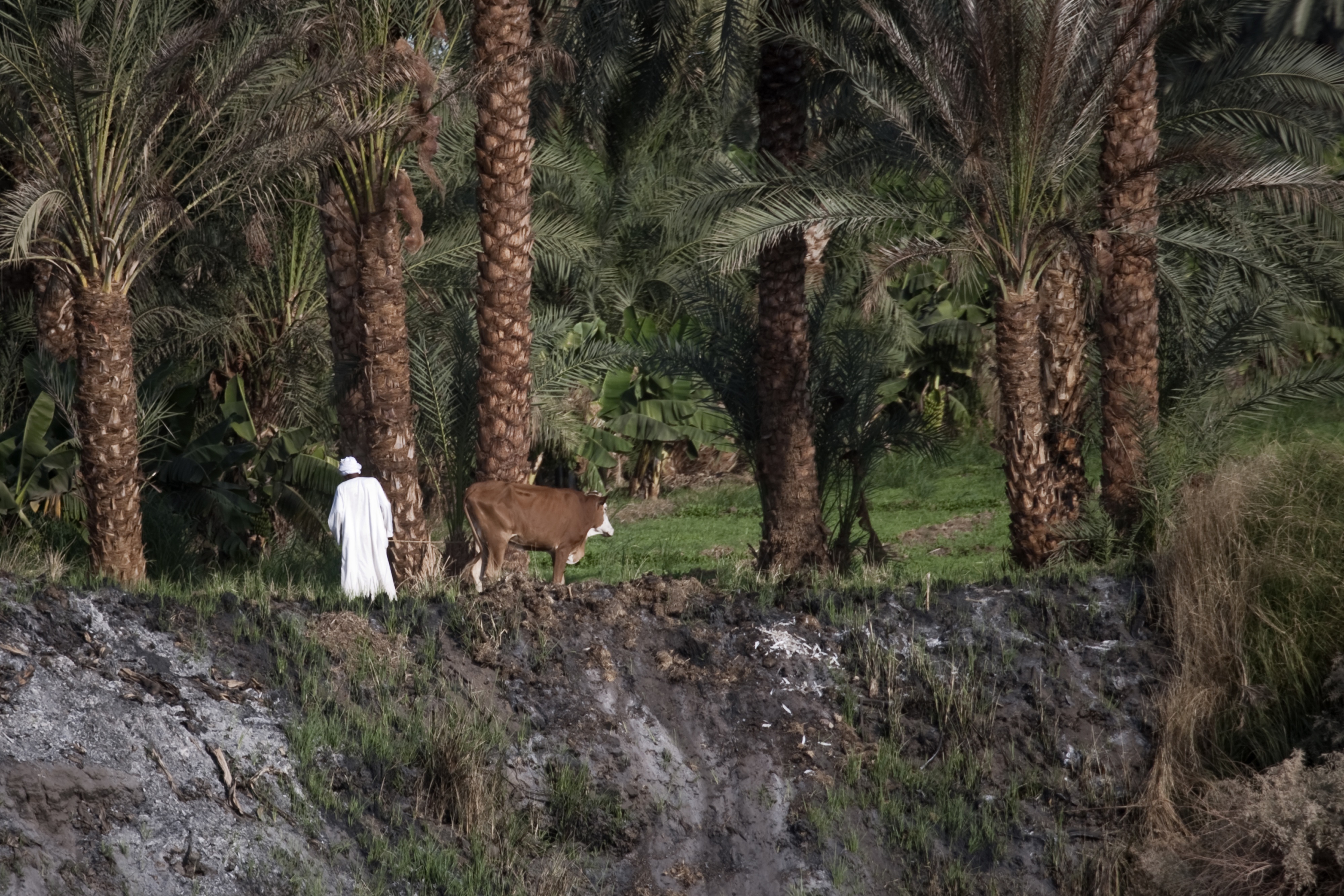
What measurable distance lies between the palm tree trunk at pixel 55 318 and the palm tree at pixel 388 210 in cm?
492

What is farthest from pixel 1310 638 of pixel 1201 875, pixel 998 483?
pixel 998 483

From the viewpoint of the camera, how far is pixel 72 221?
13406 millimetres

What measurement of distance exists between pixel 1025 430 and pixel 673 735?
17.2 feet

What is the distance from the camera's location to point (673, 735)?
10719 millimetres

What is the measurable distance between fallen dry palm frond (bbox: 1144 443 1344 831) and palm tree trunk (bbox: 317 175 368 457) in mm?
8111

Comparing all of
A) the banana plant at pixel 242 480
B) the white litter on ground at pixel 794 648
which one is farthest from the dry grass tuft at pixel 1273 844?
the banana plant at pixel 242 480

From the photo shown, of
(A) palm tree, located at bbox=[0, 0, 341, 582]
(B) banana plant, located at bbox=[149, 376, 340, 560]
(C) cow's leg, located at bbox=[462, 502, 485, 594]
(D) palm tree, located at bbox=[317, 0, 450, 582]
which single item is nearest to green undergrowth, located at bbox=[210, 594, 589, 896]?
(C) cow's leg, located at bbox=[462, 502, 485, 594]

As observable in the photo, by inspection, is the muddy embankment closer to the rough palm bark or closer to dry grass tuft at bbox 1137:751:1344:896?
dry grass tuft at bbox 1137:751:1344:896

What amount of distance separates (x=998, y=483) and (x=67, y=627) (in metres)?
19.7

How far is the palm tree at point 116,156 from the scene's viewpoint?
13.2 meters

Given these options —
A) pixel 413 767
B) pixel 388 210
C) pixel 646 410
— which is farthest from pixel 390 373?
pixel 646 410

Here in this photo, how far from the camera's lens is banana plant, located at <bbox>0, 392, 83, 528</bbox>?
54.1ft

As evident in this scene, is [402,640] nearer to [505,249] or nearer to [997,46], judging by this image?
[505,249]

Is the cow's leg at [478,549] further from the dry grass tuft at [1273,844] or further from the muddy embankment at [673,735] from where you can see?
the dry grass tuft at [1273,844]
